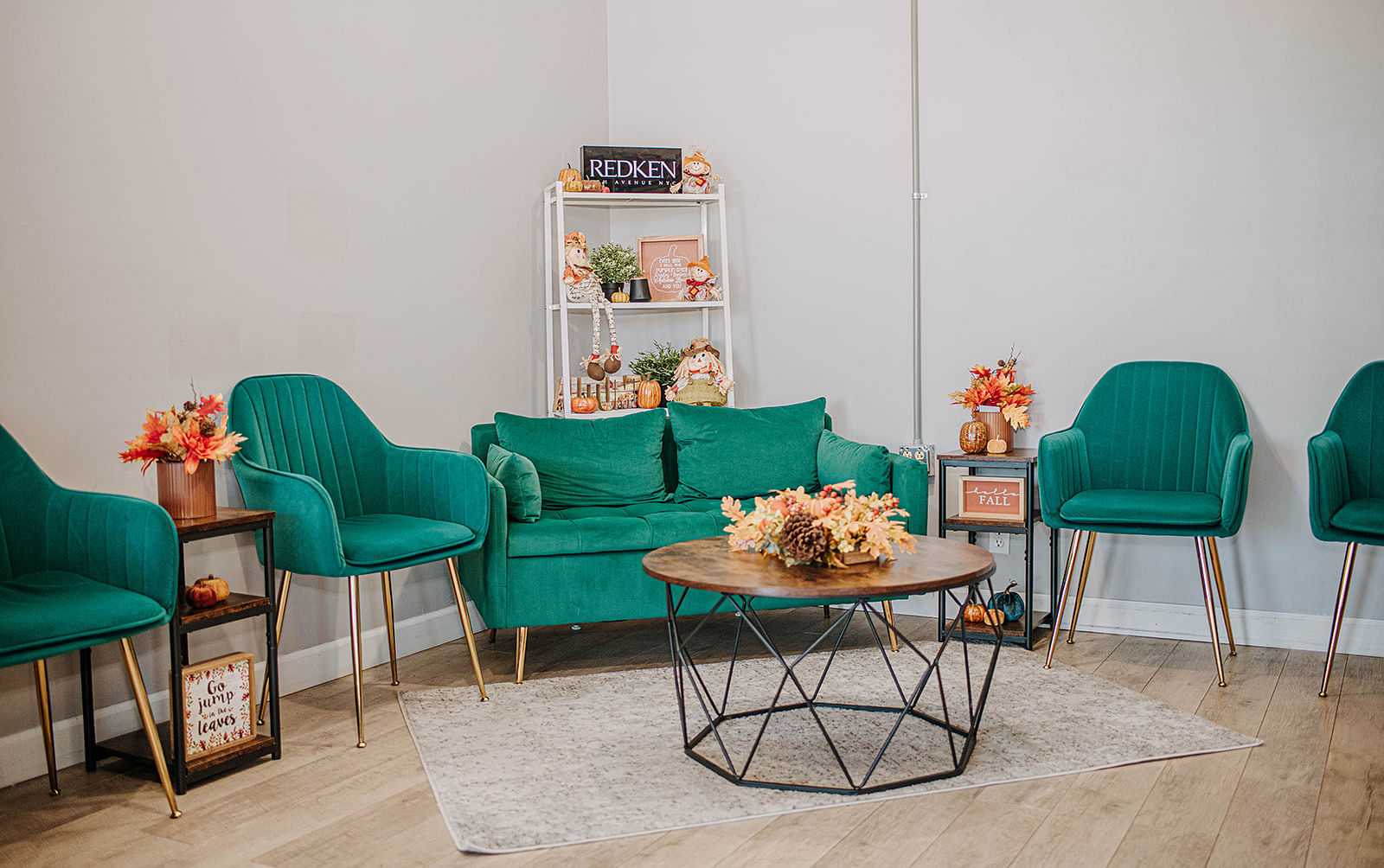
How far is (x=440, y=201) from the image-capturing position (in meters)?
4.24

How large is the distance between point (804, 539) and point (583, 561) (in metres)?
1.19

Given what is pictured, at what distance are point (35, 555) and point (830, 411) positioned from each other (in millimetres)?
2960

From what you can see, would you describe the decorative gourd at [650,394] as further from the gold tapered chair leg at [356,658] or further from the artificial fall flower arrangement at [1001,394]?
the gold tapered chair leg at [356,658]

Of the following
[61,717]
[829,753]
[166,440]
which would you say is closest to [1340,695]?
[829,753]

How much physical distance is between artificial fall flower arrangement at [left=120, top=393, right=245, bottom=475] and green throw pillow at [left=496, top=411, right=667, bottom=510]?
1.23 m

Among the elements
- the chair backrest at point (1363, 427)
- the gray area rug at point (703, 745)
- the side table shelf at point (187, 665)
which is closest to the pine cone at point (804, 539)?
the gray area rug at point (703, 745)

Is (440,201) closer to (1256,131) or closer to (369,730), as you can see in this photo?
(369,730)

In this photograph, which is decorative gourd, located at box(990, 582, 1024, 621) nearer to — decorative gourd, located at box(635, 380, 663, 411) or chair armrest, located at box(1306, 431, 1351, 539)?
chair armrest, located at box(1306, 431, 1351, 539)

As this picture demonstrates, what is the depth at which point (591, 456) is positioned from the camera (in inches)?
161

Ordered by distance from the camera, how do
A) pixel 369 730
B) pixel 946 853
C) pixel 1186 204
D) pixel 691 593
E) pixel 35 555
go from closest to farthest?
pixel 946 853
pixel 35 555
pixel 369 730
pixel 691 593
pixel 1186 204

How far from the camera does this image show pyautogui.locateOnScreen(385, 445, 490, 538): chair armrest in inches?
136

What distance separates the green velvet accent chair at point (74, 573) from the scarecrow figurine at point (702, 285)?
98.7 inches

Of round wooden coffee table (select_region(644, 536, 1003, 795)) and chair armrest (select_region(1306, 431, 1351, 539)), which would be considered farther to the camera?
chair armrest (select_region(1306, 431, 1351, 539))

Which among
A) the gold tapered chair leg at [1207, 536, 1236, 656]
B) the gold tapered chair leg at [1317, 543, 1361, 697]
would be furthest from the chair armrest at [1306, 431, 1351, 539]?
the gold tapered chair leg at [1207, 536, 1236, 656]
